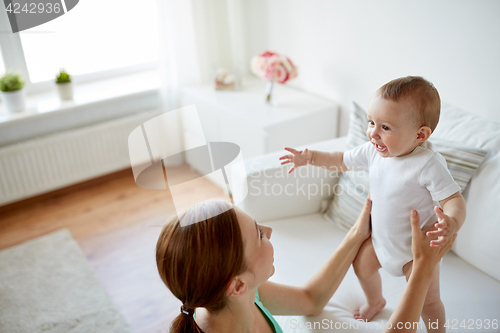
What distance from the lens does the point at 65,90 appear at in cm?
274

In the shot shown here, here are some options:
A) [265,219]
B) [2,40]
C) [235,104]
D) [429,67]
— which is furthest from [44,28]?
[2,40]

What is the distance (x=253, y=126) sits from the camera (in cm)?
218

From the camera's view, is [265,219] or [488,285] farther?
[265,219]

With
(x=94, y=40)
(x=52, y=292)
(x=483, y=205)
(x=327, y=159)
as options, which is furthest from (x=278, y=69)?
(x=52, y=292)

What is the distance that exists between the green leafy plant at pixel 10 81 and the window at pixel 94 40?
0.88 feet

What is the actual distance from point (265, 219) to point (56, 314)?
108 centimetres

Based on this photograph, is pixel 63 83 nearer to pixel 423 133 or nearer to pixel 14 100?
pixel 14 100

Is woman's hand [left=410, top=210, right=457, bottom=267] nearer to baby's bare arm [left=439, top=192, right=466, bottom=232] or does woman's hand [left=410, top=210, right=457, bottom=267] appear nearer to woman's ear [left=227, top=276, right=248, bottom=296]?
baby's bare arm [left=439, top=192, right=466, bottom=232]

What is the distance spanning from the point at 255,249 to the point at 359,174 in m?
0.88

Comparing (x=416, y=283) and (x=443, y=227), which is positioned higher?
(x=443, y=227)

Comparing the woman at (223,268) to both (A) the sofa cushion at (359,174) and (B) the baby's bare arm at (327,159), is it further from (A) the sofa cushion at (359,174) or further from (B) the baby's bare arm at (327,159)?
(A) the sofa cushion at (359,174)

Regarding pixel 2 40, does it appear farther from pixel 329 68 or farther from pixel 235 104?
pixel 329 68

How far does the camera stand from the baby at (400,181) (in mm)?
995

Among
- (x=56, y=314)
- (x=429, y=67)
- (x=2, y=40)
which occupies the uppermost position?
(x=2, y=40)
